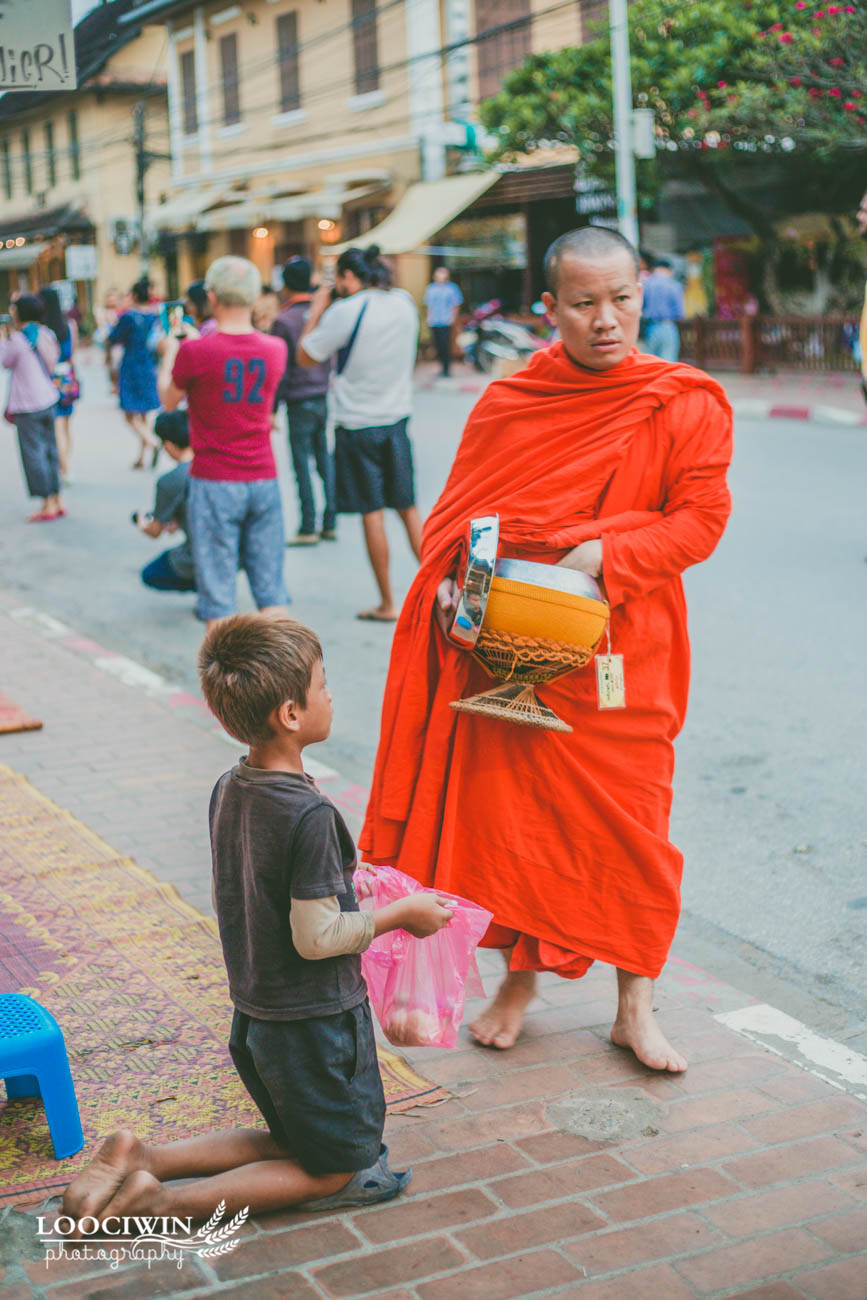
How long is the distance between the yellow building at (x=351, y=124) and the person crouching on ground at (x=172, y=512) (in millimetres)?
18002

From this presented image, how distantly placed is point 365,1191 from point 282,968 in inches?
18.3

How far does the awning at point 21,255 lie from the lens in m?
48.1

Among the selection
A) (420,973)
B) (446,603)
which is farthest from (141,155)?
(420,973)

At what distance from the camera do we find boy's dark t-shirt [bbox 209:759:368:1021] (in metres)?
2.45

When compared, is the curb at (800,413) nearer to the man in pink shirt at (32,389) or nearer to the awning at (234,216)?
the man in pink shirt at (32,389)

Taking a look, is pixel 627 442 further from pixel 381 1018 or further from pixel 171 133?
pixel 171 133

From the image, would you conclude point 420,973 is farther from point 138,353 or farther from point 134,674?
point 138,353

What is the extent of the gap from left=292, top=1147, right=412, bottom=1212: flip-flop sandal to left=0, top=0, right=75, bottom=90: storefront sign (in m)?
2.51

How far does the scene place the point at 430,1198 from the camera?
266 cm

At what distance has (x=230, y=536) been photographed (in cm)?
645

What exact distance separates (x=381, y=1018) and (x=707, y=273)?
884 inches

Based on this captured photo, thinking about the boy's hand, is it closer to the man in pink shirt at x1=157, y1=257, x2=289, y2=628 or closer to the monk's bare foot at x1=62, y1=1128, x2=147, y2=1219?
the monk's bare foot at x1=62, y1=1128, x2=147, y2=1219

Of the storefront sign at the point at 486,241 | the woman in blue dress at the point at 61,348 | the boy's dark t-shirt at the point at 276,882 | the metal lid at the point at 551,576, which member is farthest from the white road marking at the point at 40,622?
the storefront sign at the point at 486,241

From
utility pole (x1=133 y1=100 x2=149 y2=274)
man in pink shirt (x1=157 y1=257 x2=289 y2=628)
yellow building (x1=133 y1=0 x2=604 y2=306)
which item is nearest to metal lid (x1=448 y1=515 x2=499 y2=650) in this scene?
man in pink shirt (x1=157 y1=257 x2=289 y2=628)
